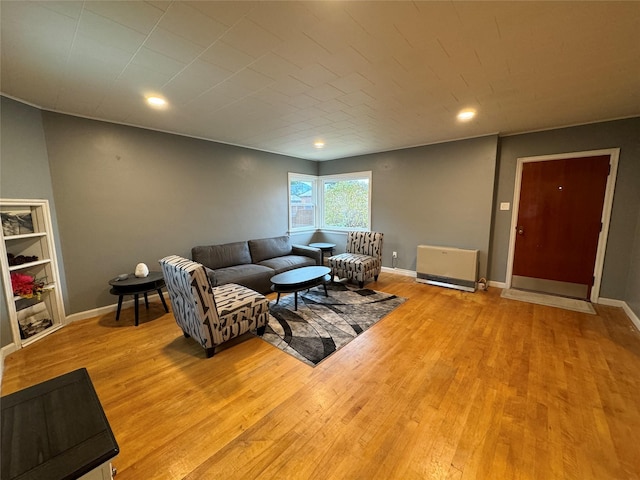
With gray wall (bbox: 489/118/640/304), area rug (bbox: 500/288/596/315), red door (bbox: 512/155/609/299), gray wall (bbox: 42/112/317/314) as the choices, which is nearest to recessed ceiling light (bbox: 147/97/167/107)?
gray wall (bbox: 42/112/317/314)

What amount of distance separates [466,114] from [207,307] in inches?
143

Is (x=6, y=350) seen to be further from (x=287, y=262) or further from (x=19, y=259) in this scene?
(x=287, y=262)

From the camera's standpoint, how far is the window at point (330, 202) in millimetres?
5668

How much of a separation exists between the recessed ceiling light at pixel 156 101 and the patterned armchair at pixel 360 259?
10.8 feet

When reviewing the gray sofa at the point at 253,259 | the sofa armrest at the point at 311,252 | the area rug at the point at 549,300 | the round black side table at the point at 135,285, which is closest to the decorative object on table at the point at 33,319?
the round black side table at the point at 135,285

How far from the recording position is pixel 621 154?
333cm

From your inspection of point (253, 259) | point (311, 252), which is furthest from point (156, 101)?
point (311, 252)

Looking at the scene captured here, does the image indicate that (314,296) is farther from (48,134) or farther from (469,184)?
(48,134)

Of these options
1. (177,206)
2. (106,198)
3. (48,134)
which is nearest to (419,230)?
(177,206)

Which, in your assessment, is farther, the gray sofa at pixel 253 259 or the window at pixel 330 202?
the window at pixel 330 202

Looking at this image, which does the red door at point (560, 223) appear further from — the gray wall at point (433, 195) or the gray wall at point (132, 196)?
the gray wall at point (132, 196)

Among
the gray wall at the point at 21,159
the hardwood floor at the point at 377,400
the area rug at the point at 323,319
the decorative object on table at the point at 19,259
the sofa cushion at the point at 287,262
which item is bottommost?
the hardwood floor at the point at 377,400

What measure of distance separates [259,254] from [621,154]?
5.43m

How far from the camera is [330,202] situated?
20.6ft
